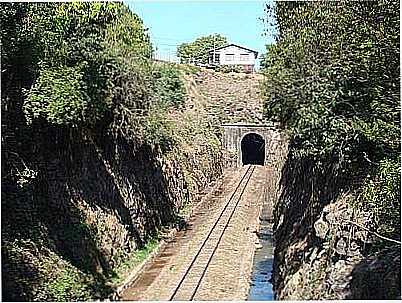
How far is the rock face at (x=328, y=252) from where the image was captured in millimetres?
7137

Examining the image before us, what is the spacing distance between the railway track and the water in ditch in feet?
3.21

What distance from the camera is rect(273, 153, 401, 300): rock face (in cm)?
714

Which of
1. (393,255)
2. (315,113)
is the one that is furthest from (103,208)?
(393,255)

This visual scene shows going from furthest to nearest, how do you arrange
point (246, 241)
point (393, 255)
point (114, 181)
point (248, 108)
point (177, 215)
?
point (248, 108) → point (177, 215) → point (246, 241) → point (114, 181) → point (393, 255)

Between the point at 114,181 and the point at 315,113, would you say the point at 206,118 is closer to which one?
the point at 114,181

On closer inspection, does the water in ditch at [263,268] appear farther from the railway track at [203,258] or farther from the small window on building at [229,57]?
the small window on building at [229,57]

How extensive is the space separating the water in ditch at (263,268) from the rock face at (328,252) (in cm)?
30

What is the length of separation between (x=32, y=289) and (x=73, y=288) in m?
0.80

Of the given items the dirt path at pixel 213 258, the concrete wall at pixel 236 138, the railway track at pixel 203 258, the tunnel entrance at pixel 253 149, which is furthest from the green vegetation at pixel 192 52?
the railway track at pixel 203 258

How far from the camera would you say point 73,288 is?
9.41 metres

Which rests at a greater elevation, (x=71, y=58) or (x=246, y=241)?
(x=71, y=58)

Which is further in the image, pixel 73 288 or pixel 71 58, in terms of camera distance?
pixel 71 58

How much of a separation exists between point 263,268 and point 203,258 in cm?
134

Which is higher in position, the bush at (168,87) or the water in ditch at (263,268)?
the bush at (168,87)
